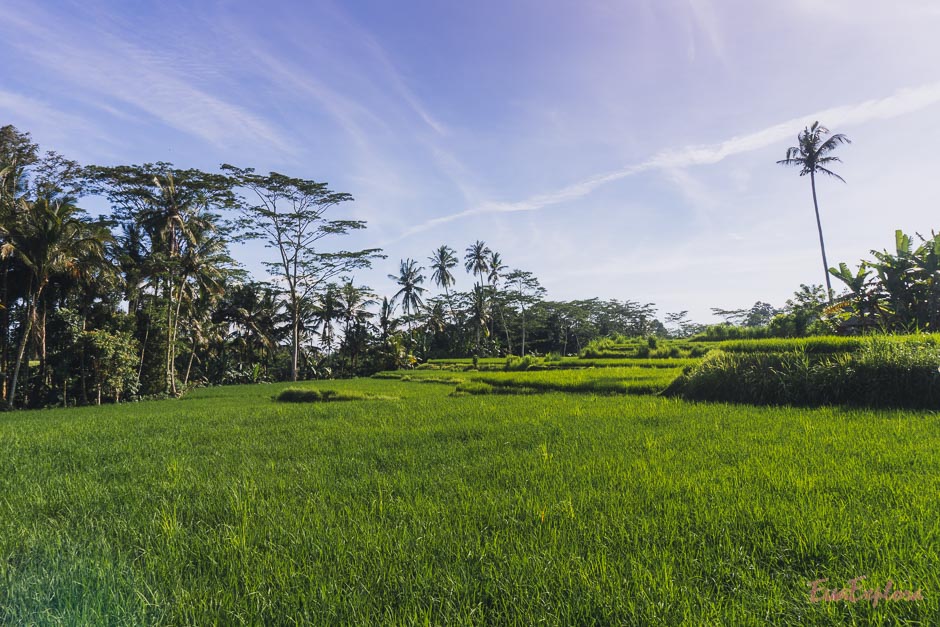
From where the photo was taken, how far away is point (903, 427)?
5.23 meters

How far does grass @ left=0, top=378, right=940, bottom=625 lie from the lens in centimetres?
198

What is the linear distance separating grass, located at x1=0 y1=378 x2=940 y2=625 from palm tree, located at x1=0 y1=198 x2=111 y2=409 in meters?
14.5

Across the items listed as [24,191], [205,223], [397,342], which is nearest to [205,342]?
[205,223]

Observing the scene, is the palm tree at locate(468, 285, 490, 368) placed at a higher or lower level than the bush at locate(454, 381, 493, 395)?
higher

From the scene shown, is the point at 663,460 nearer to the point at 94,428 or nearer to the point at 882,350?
the point at 882,350

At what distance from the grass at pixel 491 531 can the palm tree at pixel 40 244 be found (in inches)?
572

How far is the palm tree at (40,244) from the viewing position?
15.5 meters

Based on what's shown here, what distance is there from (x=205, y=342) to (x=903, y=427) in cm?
3030

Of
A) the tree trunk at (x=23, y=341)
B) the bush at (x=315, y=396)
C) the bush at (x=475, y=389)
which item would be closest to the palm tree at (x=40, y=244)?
the tree trunk at (x=23, y=341)

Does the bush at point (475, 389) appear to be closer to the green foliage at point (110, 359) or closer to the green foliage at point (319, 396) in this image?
the green foliage at point (319, 396)

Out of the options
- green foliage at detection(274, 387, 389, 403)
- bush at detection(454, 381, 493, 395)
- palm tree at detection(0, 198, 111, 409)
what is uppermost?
palm tree at detection(0, 198, 111, 409)

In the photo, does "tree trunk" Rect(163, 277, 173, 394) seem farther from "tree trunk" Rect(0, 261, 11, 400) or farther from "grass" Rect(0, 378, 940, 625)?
"grass" Rect(0, 378, 940, 625)

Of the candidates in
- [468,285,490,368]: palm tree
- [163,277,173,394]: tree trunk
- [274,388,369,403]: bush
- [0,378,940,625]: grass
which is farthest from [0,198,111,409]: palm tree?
[468,285,490,368]: palm tree

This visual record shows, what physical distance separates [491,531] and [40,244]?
67.5 ft
